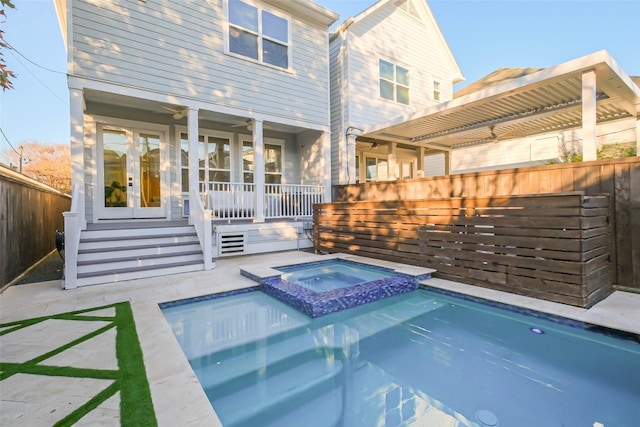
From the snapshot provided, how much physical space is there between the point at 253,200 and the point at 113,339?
5.63 m

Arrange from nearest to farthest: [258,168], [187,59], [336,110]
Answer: [187,59], [258,168], [336,110]

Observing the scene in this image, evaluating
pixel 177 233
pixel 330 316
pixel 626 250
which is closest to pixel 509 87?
pixel 626 250

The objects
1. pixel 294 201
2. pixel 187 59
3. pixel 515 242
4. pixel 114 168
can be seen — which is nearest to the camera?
pixel 515 242

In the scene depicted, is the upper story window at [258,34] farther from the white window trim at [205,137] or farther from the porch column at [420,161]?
the porch column at [420,161]

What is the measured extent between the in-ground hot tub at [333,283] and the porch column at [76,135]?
11.4ft

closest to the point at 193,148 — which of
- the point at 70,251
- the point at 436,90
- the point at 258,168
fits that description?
the point at 258,168

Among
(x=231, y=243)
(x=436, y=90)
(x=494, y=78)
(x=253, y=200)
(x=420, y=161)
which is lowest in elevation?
(x=231, y=243)

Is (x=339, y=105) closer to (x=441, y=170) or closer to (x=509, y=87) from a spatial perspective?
(x=509, y=87)

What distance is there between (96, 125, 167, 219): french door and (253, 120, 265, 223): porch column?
7.66 ft

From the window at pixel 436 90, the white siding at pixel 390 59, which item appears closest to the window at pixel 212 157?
the white siding at pixel 390 59

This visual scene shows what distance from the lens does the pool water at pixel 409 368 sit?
211 cm

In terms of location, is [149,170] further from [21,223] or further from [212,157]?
[21,223]

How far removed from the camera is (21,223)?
5.61 metres

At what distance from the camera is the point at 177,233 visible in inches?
255
